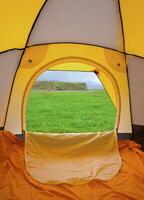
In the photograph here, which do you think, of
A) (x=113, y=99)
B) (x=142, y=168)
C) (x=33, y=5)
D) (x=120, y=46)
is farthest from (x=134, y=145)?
(x=33, y=5)

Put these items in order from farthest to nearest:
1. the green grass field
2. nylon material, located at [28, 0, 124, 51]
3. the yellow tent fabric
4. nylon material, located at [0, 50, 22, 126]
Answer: the green grass field < nylon material, located at [0, 50, 22, 126] < nylon material, located at [28, 0, 124, 51] < the yellow tent fabric

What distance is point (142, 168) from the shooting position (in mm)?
2982

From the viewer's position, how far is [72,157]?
3.35 meters

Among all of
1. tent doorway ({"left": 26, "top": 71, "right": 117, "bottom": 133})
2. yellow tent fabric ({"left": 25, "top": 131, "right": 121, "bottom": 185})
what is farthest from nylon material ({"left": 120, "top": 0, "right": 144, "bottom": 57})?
tent doorway ({"left": 26, "top": 71, "right": 117, "bottom": 133})

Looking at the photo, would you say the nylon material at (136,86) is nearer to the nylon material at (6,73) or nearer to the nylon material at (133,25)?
the nylon material at (133,25)

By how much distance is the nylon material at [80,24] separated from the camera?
10.3 ft

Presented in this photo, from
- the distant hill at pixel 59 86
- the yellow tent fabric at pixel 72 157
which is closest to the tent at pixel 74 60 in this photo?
the yellow tent fabric at pixel 72 157

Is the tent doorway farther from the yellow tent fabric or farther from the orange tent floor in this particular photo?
the orange tent floor

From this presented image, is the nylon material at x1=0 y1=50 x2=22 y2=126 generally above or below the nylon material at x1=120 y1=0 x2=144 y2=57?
below

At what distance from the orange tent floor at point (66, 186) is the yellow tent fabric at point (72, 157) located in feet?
0.30

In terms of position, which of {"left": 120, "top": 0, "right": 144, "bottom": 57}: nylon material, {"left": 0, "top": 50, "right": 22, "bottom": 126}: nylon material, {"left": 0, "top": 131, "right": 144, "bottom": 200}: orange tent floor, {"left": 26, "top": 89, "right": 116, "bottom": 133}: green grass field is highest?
{"left": 120, "top": 0, "right": 144, "bottom": 57}: nylon material

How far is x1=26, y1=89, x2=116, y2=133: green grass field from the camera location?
5.90m

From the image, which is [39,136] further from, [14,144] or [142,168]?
[142,168]

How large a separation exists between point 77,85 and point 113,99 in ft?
10.8
